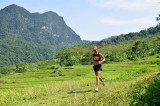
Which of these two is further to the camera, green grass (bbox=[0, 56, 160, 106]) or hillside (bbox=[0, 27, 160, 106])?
green grass (bbox=[0, 56, 160, 106])

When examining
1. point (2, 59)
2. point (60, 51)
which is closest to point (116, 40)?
point (60, 51)

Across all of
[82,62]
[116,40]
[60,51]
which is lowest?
[82,62]

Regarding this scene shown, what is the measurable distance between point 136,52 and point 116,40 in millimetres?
105096

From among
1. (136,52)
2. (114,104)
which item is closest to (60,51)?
(136,52)

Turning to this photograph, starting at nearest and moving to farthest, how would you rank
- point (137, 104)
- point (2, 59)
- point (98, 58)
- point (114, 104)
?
point (137, 104)
point (114, 104)
point (98, 58)
point (2, 59)

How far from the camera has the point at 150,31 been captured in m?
168

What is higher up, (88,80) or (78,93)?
(78,93)

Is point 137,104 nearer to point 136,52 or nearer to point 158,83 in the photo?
point 158,83

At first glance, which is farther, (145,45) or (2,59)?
(2,59)

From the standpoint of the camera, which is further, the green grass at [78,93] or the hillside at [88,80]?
the green grass at [78,93]

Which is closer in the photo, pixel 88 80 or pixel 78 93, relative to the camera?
pixel 78 93

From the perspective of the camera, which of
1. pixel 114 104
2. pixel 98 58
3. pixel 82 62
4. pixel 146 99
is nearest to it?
pixel 146 99

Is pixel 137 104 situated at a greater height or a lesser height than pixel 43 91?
greater

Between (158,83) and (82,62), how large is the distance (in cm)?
6955
